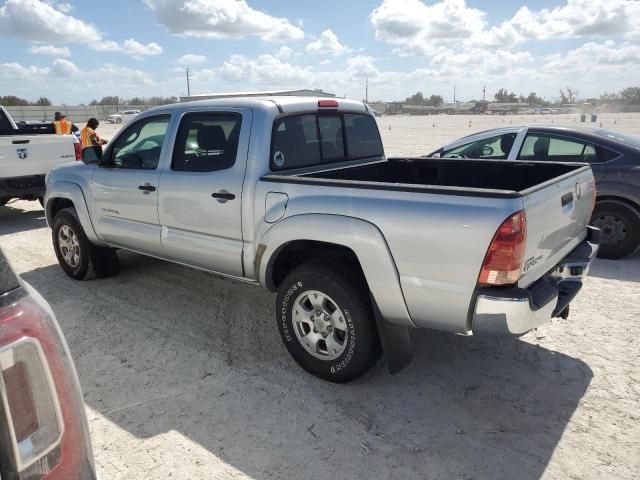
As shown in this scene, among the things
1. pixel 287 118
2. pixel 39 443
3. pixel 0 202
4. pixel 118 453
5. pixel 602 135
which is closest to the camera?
pixel 39 443

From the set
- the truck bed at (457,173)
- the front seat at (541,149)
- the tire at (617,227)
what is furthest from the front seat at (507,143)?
the truck bed at (457,173)

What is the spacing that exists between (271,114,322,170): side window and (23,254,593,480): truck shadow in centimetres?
146

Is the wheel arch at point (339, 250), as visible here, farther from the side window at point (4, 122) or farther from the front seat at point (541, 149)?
the side window at point (4, 122)

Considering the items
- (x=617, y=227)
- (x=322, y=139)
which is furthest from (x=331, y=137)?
(x=617, y=227)

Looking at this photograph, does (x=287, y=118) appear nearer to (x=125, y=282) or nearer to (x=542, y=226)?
(x=542, y=226)

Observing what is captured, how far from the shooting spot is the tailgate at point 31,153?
8.22m

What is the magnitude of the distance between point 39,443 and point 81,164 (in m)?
4.75

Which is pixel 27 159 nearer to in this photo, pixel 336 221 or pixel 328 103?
pixel 328 103

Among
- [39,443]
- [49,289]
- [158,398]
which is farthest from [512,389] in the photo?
[49,289]

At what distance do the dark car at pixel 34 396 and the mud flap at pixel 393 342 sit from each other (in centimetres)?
217

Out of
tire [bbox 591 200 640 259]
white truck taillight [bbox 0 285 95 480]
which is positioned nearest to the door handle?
white truck taillight [bbox 0 285 95 480]

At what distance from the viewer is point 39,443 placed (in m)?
1.25

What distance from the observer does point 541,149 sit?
671 centimetres

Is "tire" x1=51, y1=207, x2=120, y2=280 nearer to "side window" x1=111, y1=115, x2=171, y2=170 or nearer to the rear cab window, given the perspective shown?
"side window" x1=111, y1=115, x2=171, y2=170
